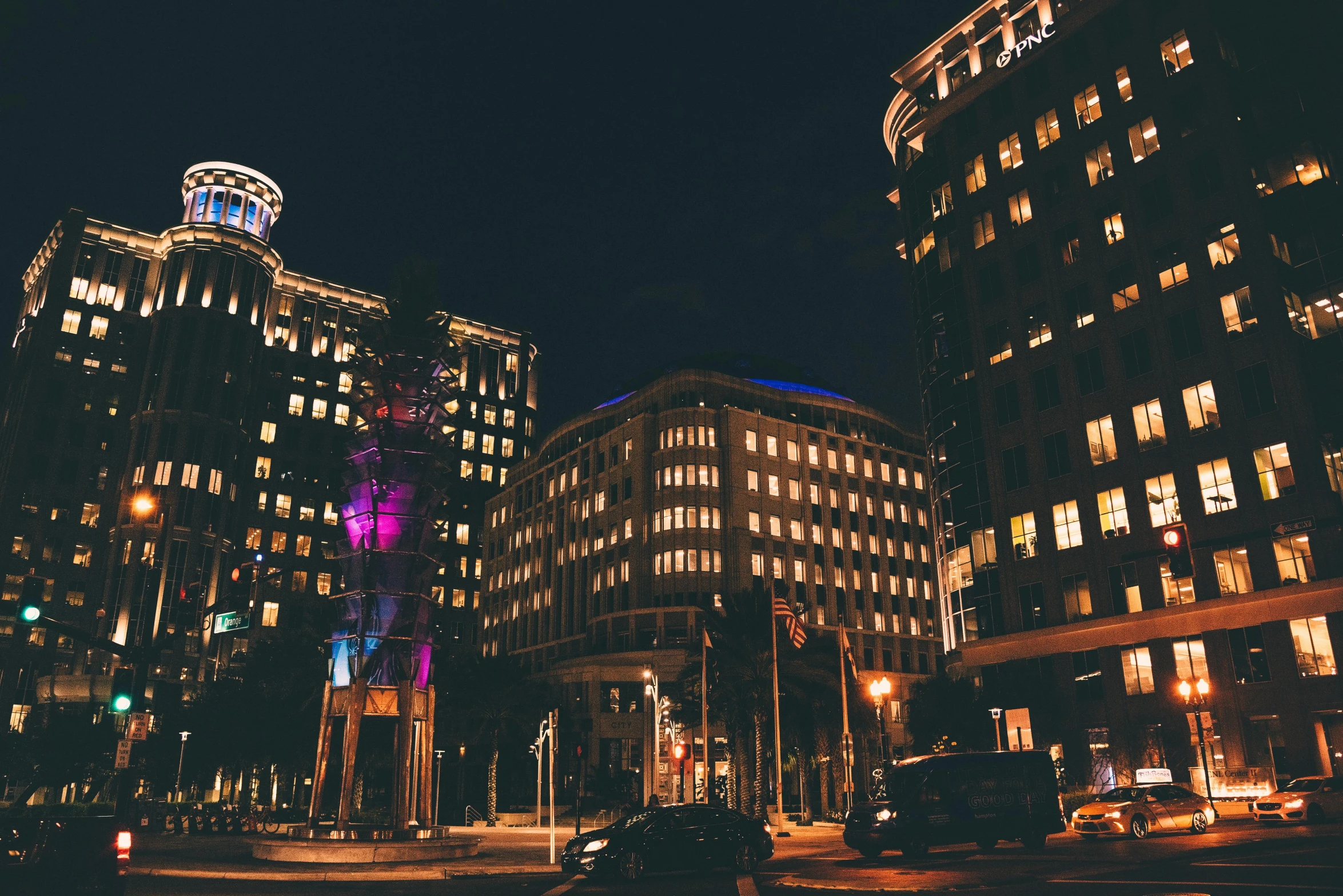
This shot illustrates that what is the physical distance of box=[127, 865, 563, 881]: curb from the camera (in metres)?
22.0

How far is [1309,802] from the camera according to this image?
99.9ft

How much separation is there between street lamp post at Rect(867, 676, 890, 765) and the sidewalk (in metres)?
19.4

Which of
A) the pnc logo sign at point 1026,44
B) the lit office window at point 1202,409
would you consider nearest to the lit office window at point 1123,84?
the pnc logo sign at point 1026,44

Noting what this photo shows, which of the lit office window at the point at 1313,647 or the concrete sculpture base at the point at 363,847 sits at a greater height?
the lit office window at the point at 1313,647

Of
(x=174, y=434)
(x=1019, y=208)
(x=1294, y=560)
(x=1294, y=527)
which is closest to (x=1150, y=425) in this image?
(x=1294, y=560)

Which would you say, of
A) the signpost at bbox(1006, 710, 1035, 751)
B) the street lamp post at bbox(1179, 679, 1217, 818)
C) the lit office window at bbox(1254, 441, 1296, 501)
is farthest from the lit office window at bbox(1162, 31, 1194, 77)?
the signpost at bbox(1006, 710, 1035, 751)

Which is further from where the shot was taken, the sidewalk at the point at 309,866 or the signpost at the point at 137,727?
the sidewalk at the point at 309,866

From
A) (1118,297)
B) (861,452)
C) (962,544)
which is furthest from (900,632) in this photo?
(1118,297)

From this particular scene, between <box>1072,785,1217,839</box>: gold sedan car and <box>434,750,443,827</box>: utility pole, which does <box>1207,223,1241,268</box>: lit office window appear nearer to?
<box>1072,785,1217,839</box>: gold sedan car

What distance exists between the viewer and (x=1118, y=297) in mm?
60312

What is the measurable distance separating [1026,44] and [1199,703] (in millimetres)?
48436

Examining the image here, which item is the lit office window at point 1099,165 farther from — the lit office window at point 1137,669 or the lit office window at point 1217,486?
the lit office window at point 1137,669

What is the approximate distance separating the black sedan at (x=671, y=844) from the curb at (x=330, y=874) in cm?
300

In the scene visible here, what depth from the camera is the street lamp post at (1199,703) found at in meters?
40.9
